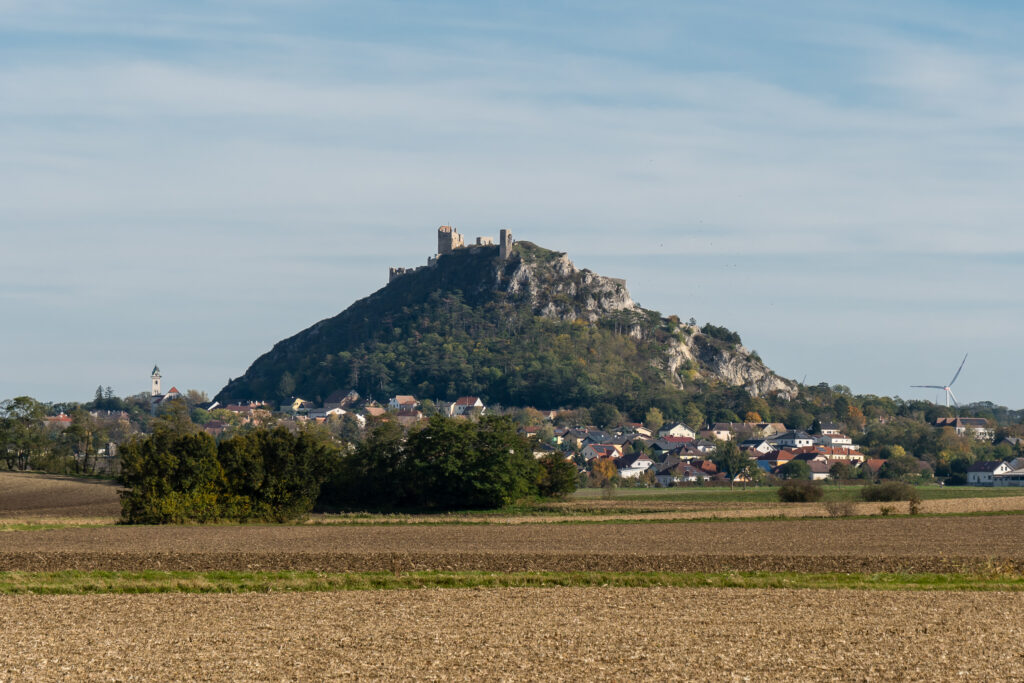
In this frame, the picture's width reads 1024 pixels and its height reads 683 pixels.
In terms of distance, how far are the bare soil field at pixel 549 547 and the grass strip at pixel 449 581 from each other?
186 cm

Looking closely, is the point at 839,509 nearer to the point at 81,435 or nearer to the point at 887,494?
the point at 887,494

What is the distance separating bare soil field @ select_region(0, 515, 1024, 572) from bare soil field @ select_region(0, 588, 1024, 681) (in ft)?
26.3

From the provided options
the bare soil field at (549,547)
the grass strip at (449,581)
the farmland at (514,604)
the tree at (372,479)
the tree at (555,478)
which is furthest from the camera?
the tree at (555,478)

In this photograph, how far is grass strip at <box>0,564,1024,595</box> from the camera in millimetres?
37031

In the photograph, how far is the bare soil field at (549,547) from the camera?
43.4m

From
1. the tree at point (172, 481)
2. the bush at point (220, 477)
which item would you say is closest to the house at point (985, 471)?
the bush at point (220, 477)

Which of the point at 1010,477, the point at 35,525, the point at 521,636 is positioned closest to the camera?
the point at 521,636

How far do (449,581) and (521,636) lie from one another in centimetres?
1174

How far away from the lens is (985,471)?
629 ft

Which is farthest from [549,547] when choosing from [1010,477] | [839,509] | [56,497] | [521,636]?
[1010,477]

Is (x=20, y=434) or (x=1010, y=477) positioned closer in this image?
(x=20, y=434)

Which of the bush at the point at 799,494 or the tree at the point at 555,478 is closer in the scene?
the bush at the point at 799,494

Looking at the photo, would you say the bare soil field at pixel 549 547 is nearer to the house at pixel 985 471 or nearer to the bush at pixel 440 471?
the bush at pixel 440 471

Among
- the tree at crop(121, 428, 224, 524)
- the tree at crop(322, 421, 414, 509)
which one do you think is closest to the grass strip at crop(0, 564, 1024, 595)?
the tree at crop(121, 428, 224, 524)
